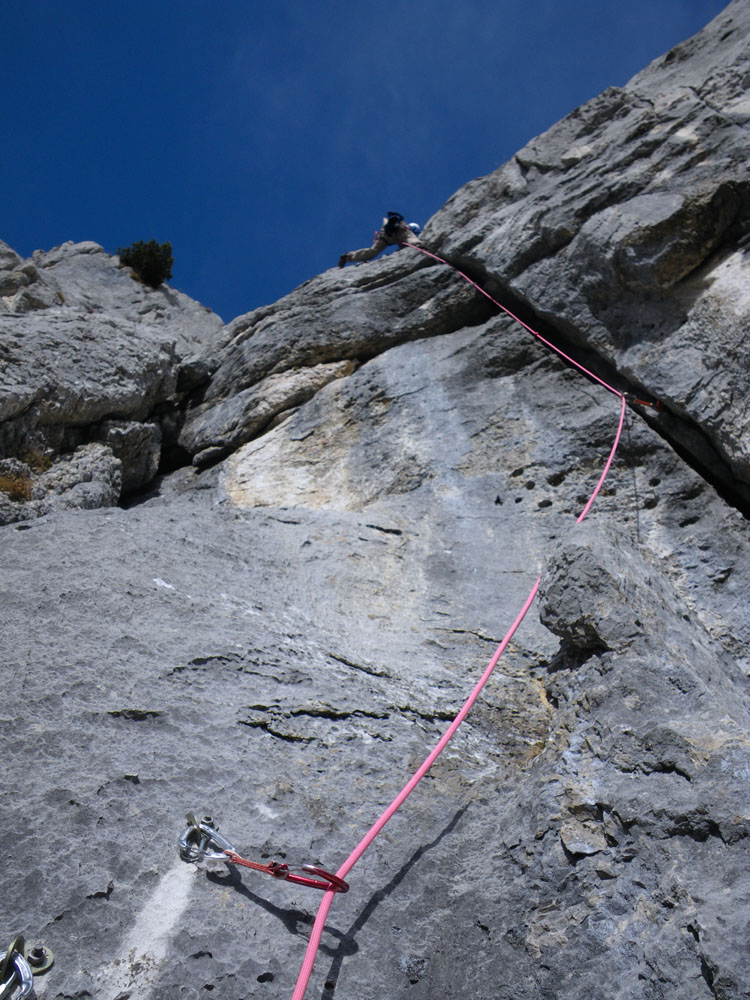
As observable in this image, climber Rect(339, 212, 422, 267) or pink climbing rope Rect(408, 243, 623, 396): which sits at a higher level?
climber Rect(339, 212, 422, 267)

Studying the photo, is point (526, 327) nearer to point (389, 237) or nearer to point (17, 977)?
point (389, 237)

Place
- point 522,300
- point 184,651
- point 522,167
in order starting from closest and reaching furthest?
point 184,651
point 522,300
point 522,167

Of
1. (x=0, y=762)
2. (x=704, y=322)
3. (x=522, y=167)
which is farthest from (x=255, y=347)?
(x=0, y=762)

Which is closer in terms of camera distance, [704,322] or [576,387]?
[704,322]

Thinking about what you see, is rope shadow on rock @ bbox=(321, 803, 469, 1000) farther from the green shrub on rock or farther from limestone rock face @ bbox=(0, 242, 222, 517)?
the green shrub on rock

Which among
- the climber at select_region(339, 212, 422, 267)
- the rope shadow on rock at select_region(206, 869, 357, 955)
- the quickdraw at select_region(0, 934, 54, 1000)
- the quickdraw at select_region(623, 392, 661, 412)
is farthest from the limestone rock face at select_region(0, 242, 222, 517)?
the quickdraw at select_region(623, 392, 661, 412)

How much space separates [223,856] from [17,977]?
831 mm

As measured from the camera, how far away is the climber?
41.7 feet

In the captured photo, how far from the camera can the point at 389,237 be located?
43.1 feet

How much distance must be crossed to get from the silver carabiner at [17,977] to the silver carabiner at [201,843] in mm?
711

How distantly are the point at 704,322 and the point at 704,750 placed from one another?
5.73 metres

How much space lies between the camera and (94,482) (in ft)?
30.0

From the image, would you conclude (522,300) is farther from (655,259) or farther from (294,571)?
(294,571)

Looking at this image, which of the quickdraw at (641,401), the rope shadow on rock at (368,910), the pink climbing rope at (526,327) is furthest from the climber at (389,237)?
the rope shadow on rock at (368,910)
